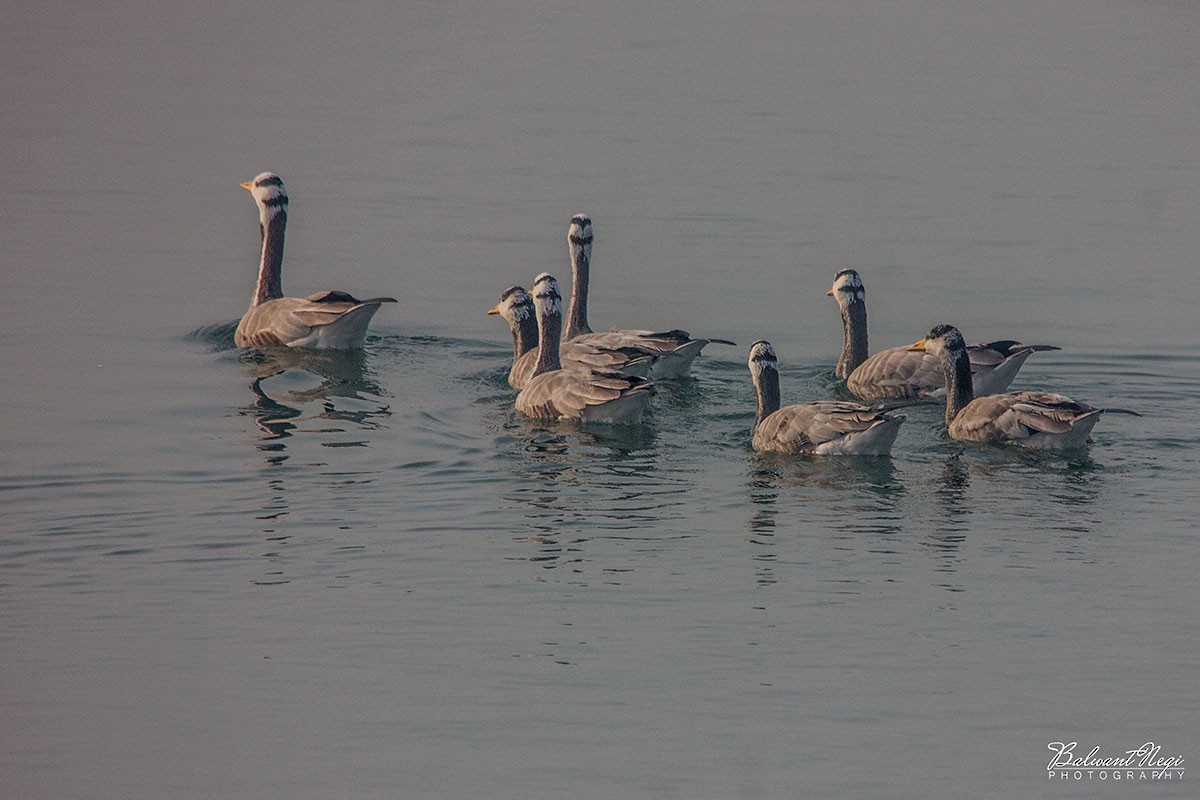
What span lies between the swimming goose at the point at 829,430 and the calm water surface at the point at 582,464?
0.22m

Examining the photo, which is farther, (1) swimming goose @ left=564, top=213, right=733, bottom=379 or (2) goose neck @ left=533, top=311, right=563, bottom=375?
(1) swimming goose @ left=564, top=213, right=733, bottom=379

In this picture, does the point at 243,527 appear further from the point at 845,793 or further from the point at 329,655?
the point at 845,793

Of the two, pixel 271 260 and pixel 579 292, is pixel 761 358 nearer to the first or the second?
pixel 579 292

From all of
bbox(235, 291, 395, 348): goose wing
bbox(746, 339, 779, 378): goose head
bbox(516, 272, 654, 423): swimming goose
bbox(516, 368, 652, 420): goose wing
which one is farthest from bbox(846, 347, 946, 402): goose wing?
bbox(235, 291, 395, 348): goose wing

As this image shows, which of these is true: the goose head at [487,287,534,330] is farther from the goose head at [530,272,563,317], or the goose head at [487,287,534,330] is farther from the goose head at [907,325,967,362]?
the goose head at [907,325,967,362]

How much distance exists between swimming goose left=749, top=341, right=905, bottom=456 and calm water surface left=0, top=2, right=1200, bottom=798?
22cm

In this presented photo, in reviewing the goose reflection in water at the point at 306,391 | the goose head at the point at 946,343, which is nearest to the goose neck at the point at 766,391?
the goose head at the point at 946,343

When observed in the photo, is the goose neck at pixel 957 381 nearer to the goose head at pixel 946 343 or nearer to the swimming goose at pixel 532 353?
the goose head at pixel 946 343

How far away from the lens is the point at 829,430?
60.6ft

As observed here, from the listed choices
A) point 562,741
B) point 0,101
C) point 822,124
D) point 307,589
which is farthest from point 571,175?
point 562,741

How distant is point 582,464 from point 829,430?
94.5 inches

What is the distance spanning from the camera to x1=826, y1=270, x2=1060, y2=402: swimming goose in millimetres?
20750

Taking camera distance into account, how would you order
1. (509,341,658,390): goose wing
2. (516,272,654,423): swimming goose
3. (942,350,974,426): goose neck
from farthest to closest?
(509,341,658,390): goose wing < (942,350,974,426): goose neck < (516,272,654,423): swimming goose

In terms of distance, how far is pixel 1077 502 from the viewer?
668 inches
